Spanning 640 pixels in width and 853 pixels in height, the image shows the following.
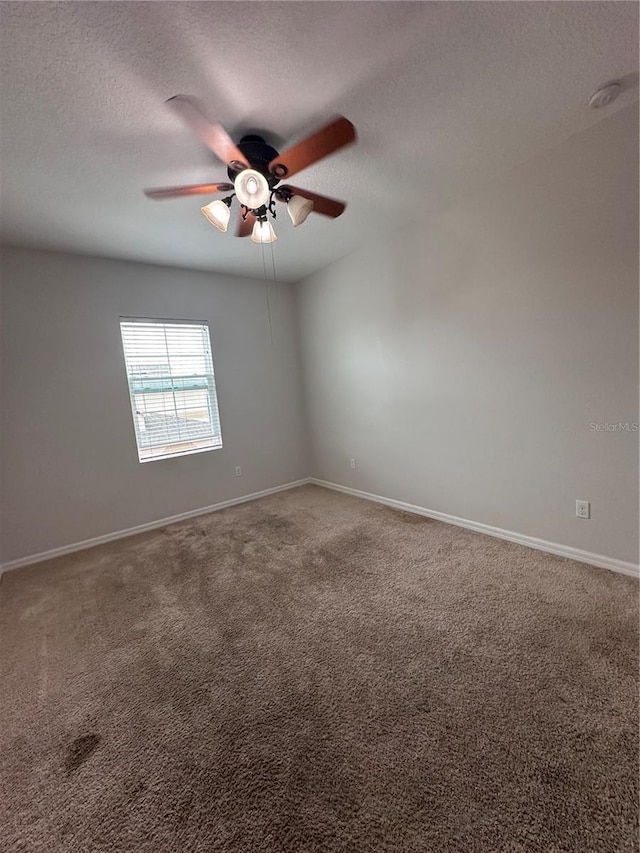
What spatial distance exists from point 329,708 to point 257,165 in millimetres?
2497

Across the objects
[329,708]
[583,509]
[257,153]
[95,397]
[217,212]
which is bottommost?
[329,708]

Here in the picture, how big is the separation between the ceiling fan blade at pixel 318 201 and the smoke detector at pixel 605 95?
1.28m

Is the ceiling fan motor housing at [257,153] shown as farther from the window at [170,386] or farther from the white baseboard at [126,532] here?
the white baseboard at [126,532]

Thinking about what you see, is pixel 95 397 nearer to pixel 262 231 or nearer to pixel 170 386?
pixel 170 386

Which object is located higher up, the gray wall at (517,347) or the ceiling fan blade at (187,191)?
the ceiling fan blade at (187,191)

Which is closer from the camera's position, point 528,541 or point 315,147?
point 315,147

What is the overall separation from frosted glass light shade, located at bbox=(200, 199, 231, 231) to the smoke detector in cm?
190

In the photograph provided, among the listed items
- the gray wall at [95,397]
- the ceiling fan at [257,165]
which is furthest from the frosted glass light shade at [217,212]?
the gray wall at [95,397]

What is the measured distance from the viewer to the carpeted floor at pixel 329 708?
986mm

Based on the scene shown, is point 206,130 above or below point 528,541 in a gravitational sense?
above

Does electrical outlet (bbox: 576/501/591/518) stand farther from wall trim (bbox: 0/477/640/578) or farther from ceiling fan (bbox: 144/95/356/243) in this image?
ceiling fan (bbox: 144/95/356/243)

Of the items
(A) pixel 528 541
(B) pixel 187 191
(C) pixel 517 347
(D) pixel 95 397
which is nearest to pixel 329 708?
(A) pixel 528 541

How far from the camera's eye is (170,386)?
3480 mm

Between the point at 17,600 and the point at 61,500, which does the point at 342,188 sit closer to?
the point at 61,500
